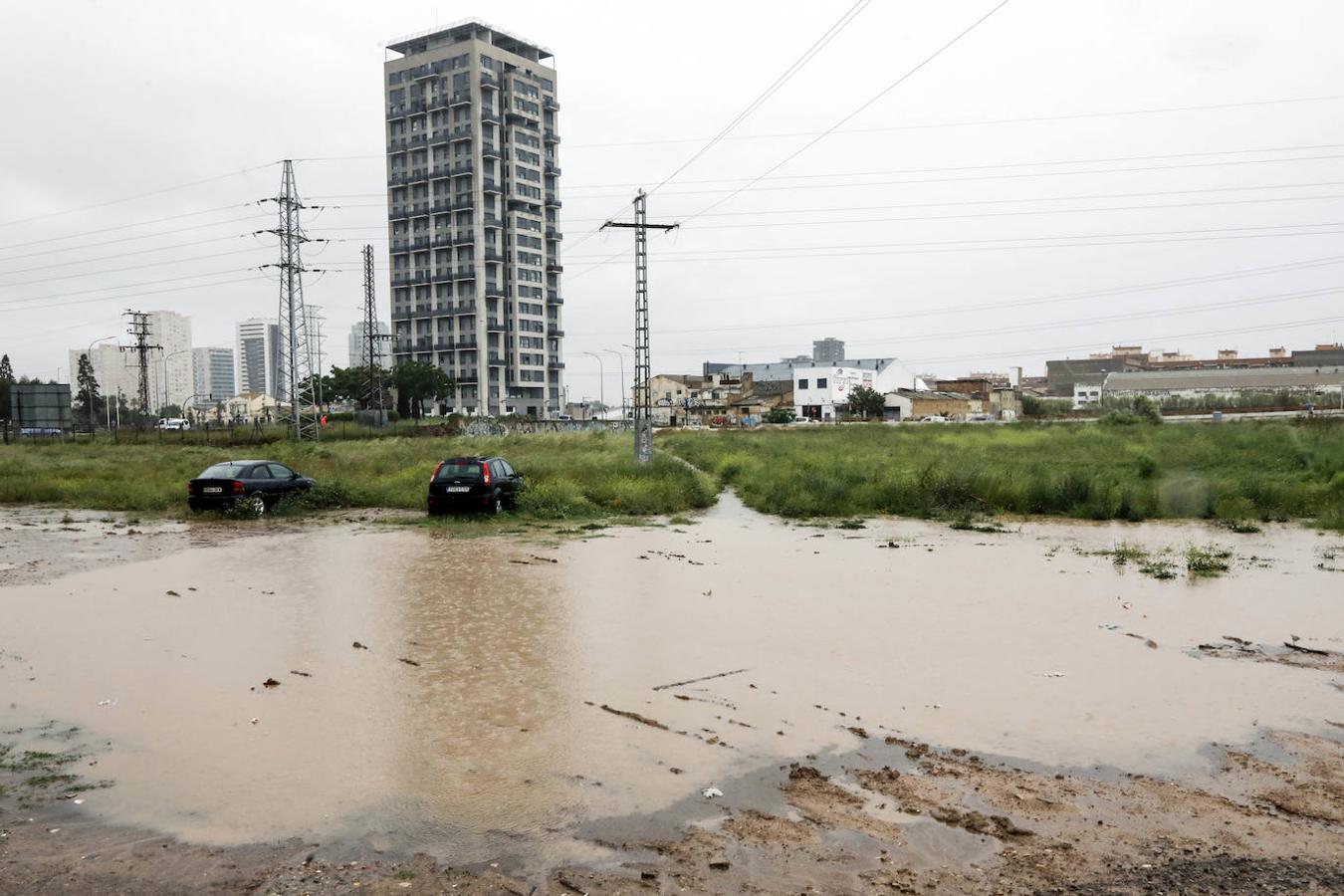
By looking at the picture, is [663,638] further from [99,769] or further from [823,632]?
[99,769]

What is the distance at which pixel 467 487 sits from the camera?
23.2 metres

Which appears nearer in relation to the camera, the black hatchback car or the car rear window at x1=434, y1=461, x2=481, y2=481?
→ the black hatchback car

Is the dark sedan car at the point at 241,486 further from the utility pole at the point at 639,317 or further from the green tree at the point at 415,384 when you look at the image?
the green tree at the point at 415,384

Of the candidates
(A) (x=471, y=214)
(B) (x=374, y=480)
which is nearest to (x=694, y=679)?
(B) (x=374, y=480)

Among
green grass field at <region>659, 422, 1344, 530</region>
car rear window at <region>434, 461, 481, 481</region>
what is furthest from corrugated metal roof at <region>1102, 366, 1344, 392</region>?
car rear window at <region>434, 461, 481, 481</region>

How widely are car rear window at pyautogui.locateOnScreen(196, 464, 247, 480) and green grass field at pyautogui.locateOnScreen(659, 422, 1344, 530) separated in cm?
1421

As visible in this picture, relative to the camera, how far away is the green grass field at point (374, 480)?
25797 millimetres

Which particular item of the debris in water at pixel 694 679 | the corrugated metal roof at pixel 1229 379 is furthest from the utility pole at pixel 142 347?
the corrugated metal roof at pixel 1229 379

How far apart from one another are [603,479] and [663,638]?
17389 millimetres

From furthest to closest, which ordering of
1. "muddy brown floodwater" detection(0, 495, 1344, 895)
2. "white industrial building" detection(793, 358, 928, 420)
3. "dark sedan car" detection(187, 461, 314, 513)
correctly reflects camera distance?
"white industrial building" detection(793, 358, 928, 420) → "dark sedan car" detection(187, 461, 314, 513) → "muddy brown floodwater" detection(0, 495, 1344, 895)

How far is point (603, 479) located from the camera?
28359 mm

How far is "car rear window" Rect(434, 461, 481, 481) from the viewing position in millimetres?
23453

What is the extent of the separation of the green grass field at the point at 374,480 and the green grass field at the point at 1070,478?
3.29m

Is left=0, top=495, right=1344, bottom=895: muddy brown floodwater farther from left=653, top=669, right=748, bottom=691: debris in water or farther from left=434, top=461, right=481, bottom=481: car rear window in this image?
left=434, top=461, right=481, bottom=481: car rear window
